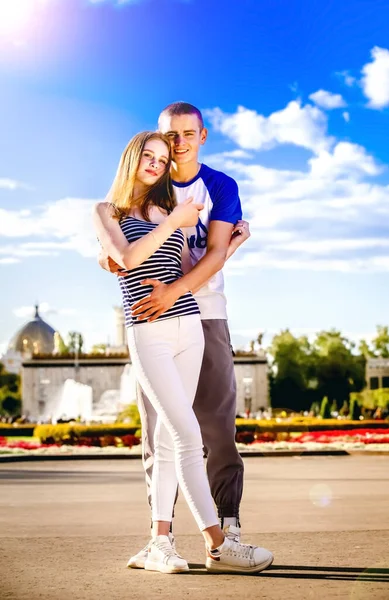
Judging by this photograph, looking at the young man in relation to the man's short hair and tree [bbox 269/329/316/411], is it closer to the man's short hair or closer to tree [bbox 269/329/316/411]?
the man's short hair

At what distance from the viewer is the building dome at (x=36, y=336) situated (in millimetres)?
110375

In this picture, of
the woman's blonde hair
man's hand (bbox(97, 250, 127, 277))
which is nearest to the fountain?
man's hand (bbox(97, 250, 127, 277))

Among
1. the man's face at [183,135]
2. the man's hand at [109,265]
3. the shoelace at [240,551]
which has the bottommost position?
the shoelace at [240,551]

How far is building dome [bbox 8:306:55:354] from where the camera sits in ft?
362

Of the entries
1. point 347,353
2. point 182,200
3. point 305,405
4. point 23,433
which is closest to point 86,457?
point 182,200

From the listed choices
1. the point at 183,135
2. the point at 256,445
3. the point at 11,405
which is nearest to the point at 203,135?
the point at 183,135

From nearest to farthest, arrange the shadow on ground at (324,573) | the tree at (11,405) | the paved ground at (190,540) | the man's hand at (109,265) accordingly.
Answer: the paved ground at (190,540), the shadow on ground at (324,573), the man's hand at (109,265), the tree at (11,405)

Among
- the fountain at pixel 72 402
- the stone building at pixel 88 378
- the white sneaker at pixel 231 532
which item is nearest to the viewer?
the white sneaker at pixel 231 532

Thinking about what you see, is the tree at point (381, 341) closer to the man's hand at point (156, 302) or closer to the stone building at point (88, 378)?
the stone building at point (88, 378)

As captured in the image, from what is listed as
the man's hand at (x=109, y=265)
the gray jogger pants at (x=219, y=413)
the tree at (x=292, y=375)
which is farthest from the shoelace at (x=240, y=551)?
the tree at (x=292, y=375)

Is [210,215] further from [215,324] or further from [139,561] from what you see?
[139,561]

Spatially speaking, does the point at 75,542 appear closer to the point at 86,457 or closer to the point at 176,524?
the point at 176,524

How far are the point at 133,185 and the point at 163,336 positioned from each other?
0.68m

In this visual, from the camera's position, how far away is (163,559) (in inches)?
160
